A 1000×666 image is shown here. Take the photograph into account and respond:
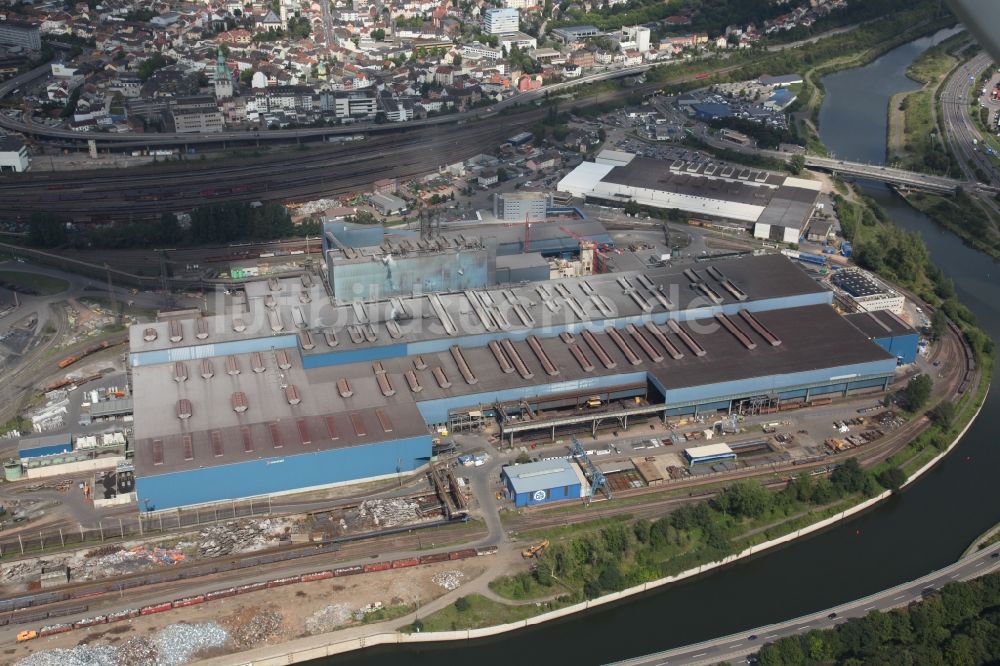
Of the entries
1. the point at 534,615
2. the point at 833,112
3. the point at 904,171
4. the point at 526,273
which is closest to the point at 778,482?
the point at 534,615

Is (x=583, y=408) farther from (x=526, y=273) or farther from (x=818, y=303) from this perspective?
(x=818, y=303)

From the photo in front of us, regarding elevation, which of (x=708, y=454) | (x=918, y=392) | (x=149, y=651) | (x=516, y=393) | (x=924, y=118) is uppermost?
(x=924, y=118)

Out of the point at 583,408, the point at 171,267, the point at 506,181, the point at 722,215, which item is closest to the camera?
the point at 583,408

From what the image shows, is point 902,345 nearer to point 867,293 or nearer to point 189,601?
point 867,293


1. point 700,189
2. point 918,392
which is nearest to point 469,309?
point 918,392

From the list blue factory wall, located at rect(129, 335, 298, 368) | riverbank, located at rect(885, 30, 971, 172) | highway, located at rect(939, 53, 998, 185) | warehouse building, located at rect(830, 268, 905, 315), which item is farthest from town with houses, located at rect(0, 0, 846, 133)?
warehouse building, located at rect(830, 268, 905, 315)

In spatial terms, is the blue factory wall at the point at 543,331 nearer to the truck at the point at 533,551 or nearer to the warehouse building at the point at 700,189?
the truck at the point at 533,551

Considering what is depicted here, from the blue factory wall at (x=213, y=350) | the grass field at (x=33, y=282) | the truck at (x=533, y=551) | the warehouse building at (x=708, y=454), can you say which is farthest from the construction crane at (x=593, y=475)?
the grass field at (x=33, y=282)
